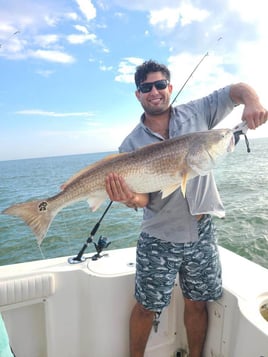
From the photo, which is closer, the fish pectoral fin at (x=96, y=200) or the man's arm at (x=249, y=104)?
the man's arm at (x=249, y=104)

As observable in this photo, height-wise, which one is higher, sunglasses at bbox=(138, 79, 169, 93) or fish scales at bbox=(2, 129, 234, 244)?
Result: sunglasses at bbox=(138, 79, 169, 93)

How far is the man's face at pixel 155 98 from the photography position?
294cm

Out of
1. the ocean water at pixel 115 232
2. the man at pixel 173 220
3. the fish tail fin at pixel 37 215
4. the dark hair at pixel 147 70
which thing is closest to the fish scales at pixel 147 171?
the fish tail fin at pixel 37 215

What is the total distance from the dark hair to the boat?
1936 mm

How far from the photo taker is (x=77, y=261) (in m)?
3.41

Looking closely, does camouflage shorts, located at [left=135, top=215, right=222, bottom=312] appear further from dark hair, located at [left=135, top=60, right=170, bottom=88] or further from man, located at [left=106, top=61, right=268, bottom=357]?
dark hair, located at [left=135, top=60, right=170, bottom=88]

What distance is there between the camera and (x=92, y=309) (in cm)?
320

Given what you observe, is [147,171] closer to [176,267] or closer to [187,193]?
[187,193]

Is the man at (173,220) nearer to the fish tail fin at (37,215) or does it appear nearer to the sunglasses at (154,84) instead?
the sunglasses at (154,84)

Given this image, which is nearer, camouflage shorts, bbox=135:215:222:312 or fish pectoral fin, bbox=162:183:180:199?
fish pectoral fin, bbox=162:183:180:199

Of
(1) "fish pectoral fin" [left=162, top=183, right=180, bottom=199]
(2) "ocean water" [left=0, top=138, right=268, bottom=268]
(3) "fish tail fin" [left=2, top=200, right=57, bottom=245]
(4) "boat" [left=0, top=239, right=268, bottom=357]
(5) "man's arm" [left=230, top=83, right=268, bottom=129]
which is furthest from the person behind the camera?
(2) "ocean water" [left=0, top=138, right=268, bottom=268]

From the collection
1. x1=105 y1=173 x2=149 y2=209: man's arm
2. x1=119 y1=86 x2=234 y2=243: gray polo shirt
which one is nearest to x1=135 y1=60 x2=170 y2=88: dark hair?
x1=119 y1=86 x2=234 y2=243: gray polo shirt

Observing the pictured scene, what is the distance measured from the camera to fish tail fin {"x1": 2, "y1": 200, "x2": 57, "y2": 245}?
2791 mm

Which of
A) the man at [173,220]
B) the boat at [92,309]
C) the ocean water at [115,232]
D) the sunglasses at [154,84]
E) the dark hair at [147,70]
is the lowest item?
the ocean water at [115,232]
